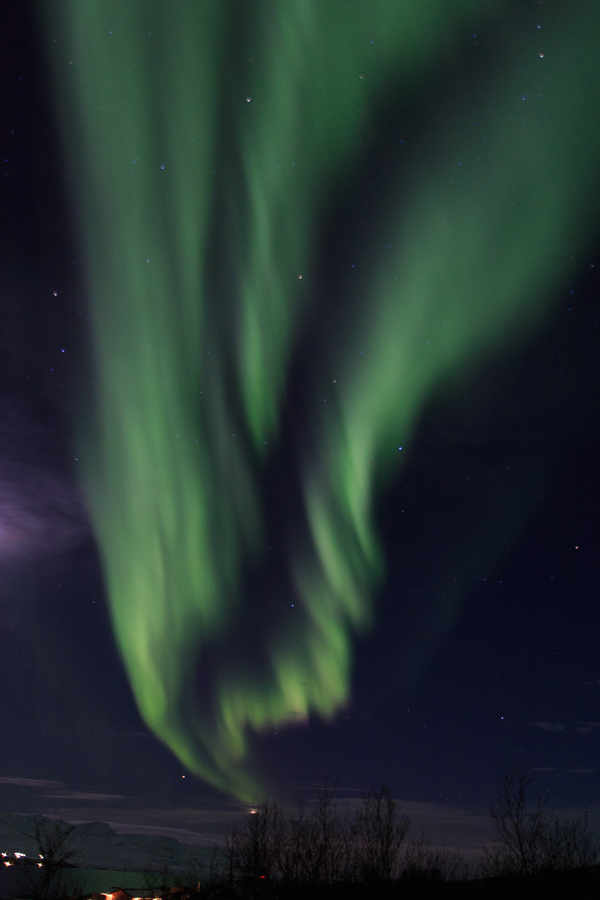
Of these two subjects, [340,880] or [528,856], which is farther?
[340,880]

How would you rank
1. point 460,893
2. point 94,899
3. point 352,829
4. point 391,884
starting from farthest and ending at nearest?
point 94,899, point 352,829, point 391,884, point 460,893

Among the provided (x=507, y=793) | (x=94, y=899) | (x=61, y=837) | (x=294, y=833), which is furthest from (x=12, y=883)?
(x=507, y=793)

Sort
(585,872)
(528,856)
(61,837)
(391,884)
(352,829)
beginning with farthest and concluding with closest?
(61,837) < (352,829) < (391,884) < (528,856) < (585,872)

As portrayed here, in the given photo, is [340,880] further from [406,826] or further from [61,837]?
[61,837]

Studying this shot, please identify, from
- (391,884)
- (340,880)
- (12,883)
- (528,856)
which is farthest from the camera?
(12,883)

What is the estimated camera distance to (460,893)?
28.9m

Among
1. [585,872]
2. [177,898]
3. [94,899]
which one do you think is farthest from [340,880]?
[94,899]

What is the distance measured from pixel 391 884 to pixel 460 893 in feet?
48.9

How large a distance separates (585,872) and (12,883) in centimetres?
22909

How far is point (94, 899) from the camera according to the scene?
83.9 metres

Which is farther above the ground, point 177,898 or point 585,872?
point 585,872

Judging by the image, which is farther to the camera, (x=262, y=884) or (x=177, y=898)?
(x=177, y=898)

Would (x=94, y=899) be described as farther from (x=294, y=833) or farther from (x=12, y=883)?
(x=12, y=883)

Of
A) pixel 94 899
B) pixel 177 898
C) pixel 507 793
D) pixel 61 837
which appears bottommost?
pixel 94 899
